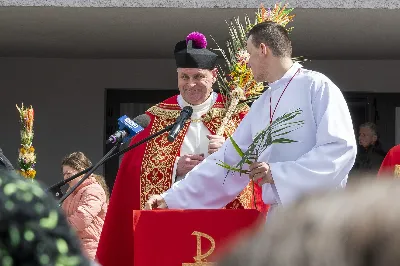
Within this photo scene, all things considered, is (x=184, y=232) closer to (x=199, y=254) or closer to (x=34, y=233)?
(x=199, y=254)

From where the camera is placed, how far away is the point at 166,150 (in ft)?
16.5

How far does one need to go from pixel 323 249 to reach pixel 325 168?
297 cm

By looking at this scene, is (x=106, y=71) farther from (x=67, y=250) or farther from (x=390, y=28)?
(x=67, y=250)

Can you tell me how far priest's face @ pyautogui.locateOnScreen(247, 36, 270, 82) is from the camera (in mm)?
3782

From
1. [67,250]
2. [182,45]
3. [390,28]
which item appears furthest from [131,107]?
[67,250]

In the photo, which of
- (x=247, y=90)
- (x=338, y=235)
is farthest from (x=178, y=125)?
(x=338, y=235)

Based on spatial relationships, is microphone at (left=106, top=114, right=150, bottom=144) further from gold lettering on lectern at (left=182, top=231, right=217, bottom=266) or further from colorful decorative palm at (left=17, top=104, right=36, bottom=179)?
colorful decorative palm at (left=17, top=104, right=36, bottom=179)

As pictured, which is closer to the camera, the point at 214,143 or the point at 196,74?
the point at 214,143

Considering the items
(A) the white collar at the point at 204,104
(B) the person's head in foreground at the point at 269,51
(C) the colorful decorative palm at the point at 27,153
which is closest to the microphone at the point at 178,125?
(B) the person's head in foreground at the point at 269,51

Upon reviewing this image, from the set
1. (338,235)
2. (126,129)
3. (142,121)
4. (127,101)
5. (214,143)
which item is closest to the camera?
(338,235)

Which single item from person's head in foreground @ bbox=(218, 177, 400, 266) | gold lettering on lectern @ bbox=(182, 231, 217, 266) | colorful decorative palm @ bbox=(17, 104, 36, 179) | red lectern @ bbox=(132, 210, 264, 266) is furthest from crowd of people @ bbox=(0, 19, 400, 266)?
colorful decorative palm @ bbox=(17, 104, 36, 179)

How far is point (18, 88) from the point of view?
11.8 metres

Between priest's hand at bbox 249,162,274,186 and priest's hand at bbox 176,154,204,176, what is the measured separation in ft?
3.88

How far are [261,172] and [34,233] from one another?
2.59 m
